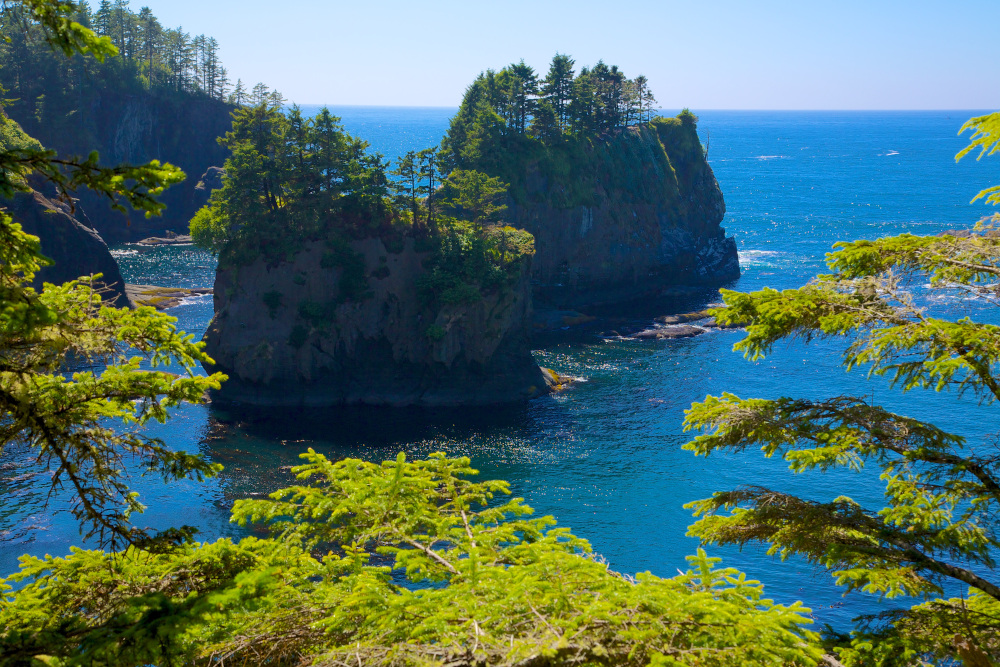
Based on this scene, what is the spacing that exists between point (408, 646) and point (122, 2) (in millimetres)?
162120

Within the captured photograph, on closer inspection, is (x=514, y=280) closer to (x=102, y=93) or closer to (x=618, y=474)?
(x=618, y=474)

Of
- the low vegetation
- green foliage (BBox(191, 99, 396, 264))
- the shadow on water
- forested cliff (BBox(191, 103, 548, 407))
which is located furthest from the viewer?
green foliage (BBox(191, 99, 396, 264))

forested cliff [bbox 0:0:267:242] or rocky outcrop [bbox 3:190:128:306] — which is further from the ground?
forested cliff [bbox 0:0:267:242]

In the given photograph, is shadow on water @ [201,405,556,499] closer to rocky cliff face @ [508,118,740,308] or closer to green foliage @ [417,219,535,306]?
green foliage @ [417,219,535,306]

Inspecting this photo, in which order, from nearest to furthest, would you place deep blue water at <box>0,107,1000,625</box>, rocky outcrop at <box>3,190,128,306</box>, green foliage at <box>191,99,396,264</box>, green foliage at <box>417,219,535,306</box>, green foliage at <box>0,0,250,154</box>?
deep blue water at <box>0,107,1000,625</box>, green foliage at <box>191,99,396,264</box>, green foliage at <box>417,219,535,306</box>, rocky outcrop at <box>3,190,128,306</box>, green foliage at <box>0,0,250,154</box>

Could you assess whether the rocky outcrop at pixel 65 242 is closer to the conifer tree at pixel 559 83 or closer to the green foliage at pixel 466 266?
the green foliage at pixel 466 266

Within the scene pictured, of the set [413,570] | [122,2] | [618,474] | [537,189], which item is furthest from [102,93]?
[413,570]

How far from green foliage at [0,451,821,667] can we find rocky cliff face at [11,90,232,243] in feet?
358

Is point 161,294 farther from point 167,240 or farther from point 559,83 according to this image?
A: point 559,83

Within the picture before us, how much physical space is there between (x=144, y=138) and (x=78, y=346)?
131 m

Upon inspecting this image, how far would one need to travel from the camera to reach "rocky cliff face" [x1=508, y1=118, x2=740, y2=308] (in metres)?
90.6

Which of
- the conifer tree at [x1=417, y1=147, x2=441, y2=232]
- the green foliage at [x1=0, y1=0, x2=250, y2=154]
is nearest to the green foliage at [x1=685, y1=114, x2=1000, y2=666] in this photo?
the conifer tree at [x1=417, y1=147, x2=441, y2=232]

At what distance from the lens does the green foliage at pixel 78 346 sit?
→ 31.6 ft

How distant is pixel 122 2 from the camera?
139 metres
